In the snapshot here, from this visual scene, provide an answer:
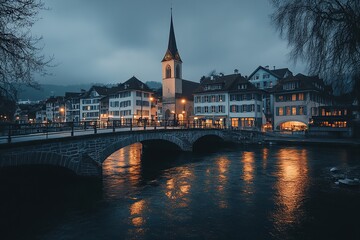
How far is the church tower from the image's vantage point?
6906cm

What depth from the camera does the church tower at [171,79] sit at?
69.1 meters

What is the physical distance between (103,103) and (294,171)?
70.3 m

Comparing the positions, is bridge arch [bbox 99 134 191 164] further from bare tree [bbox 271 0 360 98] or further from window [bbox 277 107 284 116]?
window [bbox 277 107 284 116]

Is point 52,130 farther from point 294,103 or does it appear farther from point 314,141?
point 294,103

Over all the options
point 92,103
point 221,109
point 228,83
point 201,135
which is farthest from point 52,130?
point 92,103

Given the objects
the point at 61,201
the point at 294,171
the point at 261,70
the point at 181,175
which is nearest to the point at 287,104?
the point at 261,70

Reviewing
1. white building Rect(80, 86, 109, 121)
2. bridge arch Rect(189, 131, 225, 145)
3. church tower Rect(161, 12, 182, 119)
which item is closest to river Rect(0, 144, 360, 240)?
bridge arch Rect(189, 131, 225, 145)

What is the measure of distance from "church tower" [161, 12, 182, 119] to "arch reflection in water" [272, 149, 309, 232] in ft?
156

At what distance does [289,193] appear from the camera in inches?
583

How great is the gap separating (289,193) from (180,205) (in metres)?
6.69

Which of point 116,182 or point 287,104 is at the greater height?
point 287,104

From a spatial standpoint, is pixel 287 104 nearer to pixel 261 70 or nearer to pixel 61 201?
pixel 261 70

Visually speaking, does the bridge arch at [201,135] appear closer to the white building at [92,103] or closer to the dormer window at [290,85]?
the dormer window at [290,85]

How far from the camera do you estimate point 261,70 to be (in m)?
66.2
